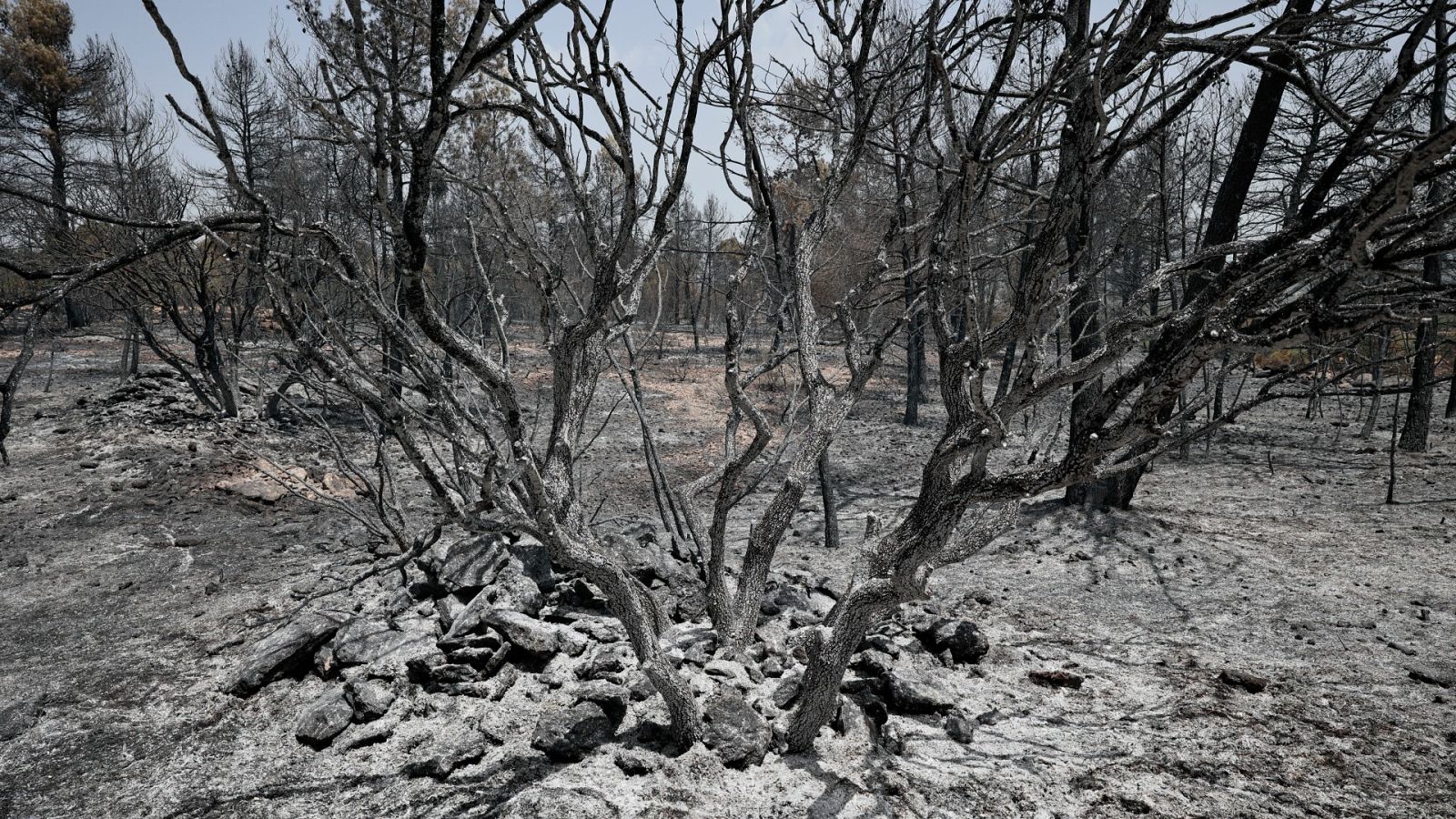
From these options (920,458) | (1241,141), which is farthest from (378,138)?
(920,458)

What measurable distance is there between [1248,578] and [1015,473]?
422 cm

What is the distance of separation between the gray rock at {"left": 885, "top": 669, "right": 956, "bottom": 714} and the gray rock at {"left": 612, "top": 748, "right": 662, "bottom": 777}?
3.98 ft

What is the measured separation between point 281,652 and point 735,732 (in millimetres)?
2573

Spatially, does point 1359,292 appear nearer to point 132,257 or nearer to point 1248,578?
point 132,257

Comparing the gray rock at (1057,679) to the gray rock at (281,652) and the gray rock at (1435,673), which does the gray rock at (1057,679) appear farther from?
the gray rock at (281,652)

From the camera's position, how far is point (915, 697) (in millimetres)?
3441

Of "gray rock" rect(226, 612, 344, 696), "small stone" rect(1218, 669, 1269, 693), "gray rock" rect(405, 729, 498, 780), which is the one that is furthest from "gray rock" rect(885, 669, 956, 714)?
"gray rock" rect(226, 612, 344, 696)

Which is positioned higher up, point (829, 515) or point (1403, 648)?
point (1403, 648)

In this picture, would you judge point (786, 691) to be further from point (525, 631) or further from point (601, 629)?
point (525, 631)

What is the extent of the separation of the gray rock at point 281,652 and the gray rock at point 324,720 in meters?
0.50

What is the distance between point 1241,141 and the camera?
6.42 m

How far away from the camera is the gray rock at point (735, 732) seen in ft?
9.71

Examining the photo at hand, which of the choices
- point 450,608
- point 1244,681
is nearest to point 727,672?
point 450,608

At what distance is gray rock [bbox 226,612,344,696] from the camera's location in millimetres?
3717
